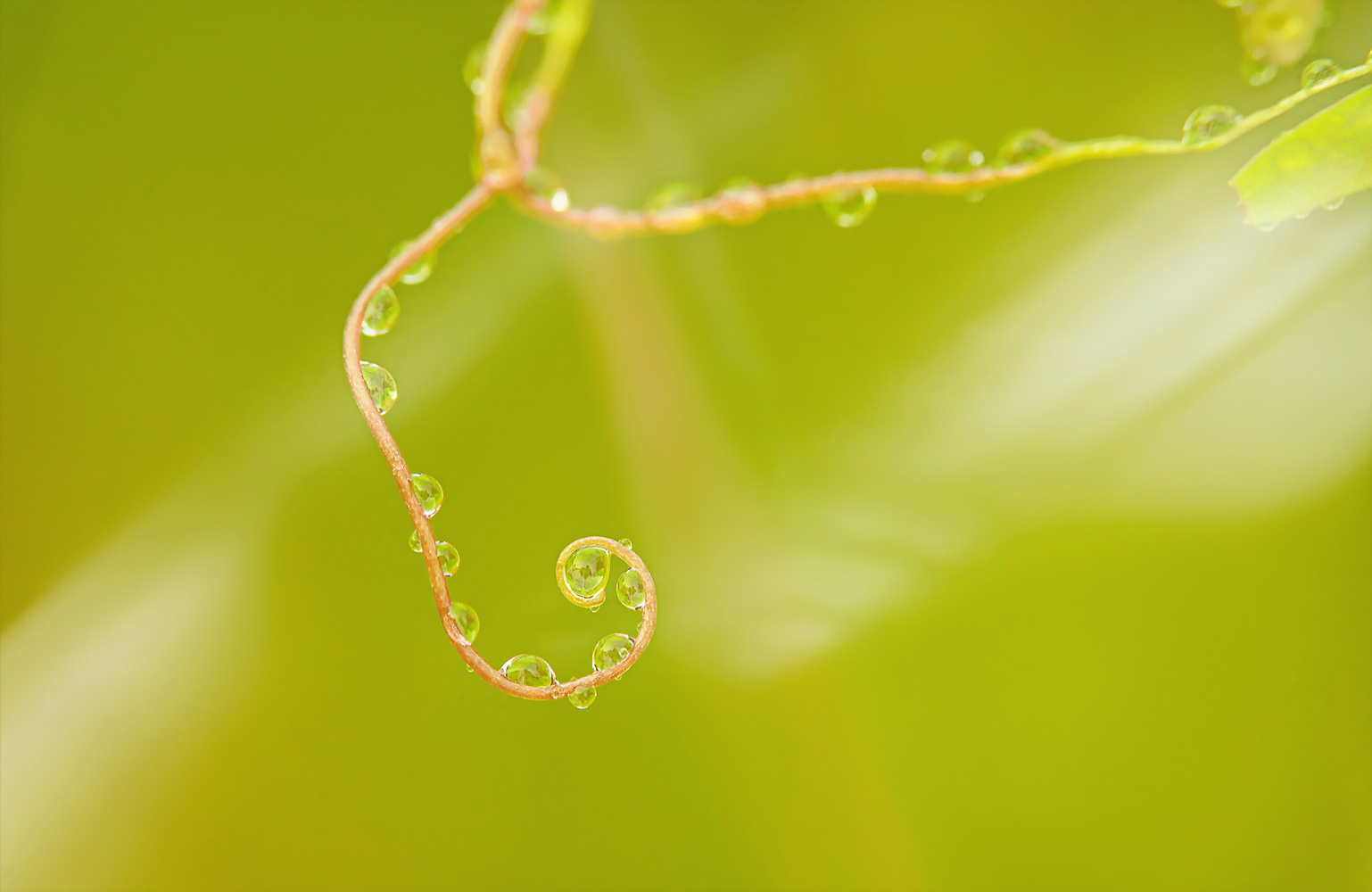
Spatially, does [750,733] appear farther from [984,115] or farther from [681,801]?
[984,115]

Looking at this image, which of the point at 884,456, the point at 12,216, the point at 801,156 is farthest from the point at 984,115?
the point at 12,216

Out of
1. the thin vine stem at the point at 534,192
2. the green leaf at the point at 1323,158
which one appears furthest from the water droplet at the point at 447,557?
the green leaf at the point at 1323,158

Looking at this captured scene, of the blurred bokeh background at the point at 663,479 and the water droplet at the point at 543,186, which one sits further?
the blurred bokeh background at the point at 663,479

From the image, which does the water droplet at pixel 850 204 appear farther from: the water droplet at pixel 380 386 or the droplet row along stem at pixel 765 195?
the water droplet at pixel 380 386

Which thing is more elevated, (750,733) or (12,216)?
(12,216)

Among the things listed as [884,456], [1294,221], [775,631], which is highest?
[1294,221]

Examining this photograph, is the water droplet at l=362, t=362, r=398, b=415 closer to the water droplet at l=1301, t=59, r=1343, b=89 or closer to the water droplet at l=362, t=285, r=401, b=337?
the water droplet at l=362, t=285, r=401, b=337

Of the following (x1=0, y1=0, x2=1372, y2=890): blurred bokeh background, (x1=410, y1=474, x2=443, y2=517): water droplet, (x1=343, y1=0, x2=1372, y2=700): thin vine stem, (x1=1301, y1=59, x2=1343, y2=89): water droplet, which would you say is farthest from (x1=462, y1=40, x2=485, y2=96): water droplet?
(x1=0, y1=0, x2=1372, y2=890): blurred bokeh background
